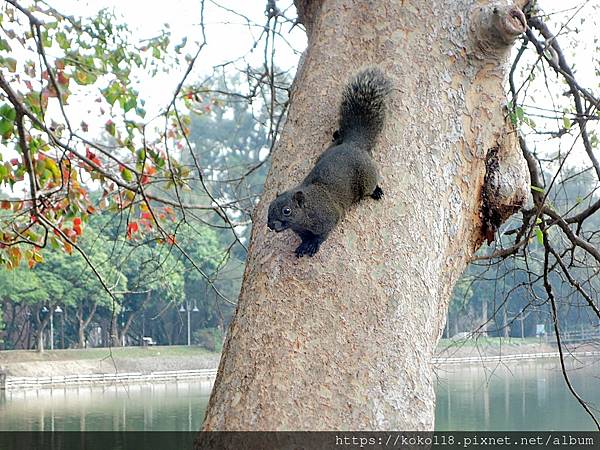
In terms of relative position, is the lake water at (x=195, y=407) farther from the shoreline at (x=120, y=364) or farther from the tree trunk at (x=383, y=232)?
the tree trunk at (x=383, y=232)

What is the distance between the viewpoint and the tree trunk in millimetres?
1229

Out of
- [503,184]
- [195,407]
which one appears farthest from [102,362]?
[503,184]

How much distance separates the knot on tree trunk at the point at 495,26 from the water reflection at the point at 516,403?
30.2ft

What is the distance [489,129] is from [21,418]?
46.3 feet

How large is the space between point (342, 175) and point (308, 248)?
202 millimetres

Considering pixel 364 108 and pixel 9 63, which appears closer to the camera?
pixel 364 108

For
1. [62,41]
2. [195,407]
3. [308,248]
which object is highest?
[62,41]

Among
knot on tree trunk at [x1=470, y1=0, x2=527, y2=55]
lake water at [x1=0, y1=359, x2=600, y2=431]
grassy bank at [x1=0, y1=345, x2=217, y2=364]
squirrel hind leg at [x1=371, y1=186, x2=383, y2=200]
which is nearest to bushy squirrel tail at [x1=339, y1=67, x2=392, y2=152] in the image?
squirrel hind leg at [x1=371, y1=186, x2=383, y2=200]

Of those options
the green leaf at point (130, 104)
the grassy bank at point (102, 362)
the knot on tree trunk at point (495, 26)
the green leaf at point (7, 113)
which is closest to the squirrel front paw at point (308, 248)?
the knot on tree trunk at point (495, 26)

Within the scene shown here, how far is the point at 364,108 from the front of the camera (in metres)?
1.55

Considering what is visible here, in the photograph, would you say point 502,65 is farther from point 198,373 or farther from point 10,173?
point 198,373

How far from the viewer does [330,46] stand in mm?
1703

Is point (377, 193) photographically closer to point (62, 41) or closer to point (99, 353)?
point (62, 41)

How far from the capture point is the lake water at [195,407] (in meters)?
13.5
